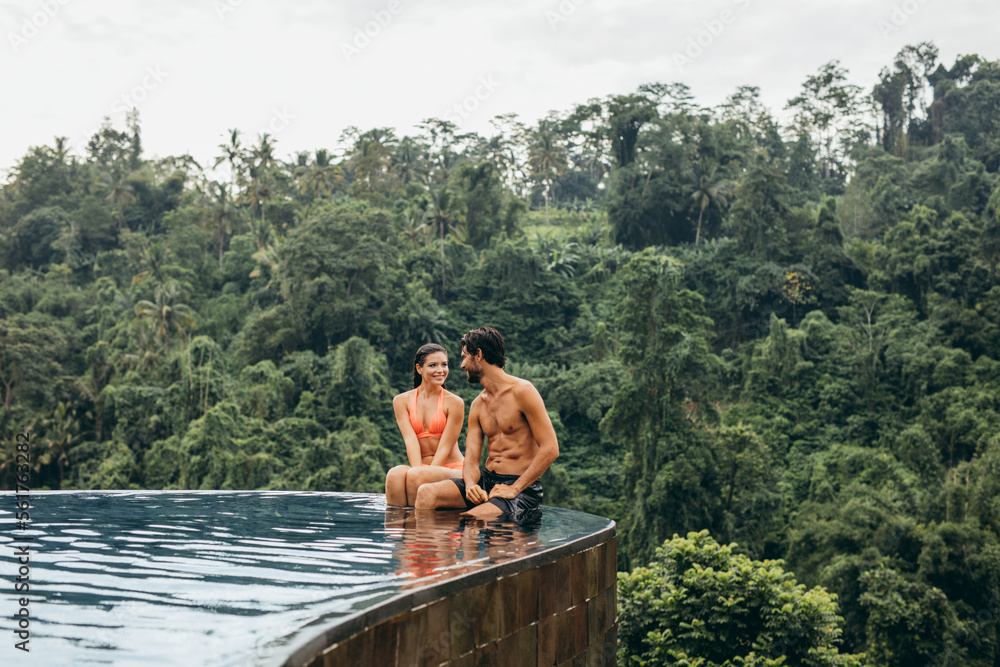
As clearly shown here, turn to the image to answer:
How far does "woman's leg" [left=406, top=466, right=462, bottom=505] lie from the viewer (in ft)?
18.0

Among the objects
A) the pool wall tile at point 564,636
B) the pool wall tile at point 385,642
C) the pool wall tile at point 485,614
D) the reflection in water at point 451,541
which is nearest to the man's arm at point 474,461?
the reflection in water at point 451,541

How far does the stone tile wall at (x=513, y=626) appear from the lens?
2.73 m

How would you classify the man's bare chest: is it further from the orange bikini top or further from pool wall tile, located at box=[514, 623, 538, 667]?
pool wall tile, located at box=[514, 623, 538, 667]

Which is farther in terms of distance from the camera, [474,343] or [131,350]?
[131,350]

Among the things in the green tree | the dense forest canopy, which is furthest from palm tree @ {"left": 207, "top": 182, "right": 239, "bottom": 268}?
the green tree

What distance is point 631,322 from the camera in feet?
85.8

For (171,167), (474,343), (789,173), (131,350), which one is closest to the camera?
(474,343)

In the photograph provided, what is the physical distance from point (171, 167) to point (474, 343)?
53.5 metres

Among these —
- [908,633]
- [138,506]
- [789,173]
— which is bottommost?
[908,633]

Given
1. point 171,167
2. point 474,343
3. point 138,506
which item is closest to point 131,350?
point 171,167

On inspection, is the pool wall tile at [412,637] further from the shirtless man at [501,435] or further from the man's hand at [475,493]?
the man's hand at [475,493]

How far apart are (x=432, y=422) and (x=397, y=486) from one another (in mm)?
475

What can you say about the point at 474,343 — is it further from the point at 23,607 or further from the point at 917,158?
the point at 917,158

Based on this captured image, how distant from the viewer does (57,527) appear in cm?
509
